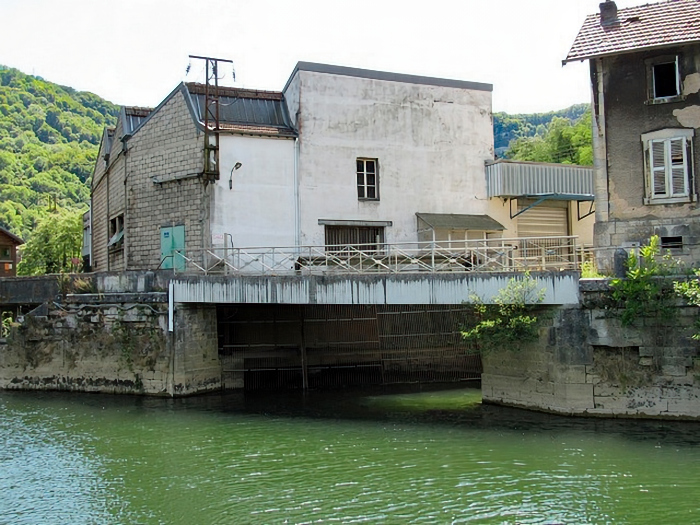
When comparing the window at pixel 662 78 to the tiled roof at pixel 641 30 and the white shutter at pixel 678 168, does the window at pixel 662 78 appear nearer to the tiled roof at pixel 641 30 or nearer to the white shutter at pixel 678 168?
the tiled roof at pixel 641 30

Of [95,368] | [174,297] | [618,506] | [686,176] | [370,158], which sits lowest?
[618,506]

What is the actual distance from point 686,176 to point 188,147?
16.9 metres

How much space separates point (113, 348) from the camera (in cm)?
2273

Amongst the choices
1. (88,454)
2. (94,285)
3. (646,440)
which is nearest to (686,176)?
(646,440)

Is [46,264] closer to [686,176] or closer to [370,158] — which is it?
[370,158]

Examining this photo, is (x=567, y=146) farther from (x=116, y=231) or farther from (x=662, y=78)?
(x=116, y=231)

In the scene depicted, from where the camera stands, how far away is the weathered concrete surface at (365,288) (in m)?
17.4

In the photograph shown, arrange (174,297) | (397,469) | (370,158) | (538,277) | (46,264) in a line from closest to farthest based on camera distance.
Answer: (397,469), (538,277), (174,297), (370,158), (46,264)

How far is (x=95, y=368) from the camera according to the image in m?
23.0

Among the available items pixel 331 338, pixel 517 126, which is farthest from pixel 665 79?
pixel 517 126

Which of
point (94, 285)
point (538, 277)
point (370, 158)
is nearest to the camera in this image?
point (538, 277)

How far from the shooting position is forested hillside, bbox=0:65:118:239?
92.2 m

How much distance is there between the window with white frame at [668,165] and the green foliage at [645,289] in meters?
2.29

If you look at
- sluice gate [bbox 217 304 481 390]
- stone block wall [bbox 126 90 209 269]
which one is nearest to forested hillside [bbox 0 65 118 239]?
stone block wall [bbox 126 90 209 269]
